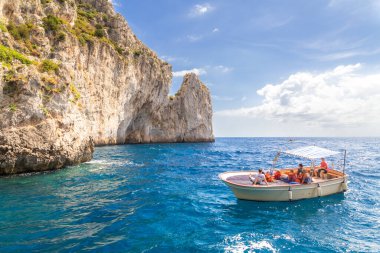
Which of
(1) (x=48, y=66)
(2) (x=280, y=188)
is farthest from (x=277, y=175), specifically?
(1) (x=48, y=66)

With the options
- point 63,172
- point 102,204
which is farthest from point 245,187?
point 63,172

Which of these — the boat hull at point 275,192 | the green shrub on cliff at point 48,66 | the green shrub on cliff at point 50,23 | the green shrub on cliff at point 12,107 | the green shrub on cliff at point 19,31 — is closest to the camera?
the boat hull at point 275,192

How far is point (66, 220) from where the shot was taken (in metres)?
10.8

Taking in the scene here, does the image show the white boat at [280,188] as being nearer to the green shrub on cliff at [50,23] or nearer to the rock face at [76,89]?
the rock face at [76,89]

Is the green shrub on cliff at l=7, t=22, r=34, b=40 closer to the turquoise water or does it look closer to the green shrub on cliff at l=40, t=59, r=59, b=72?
the green shrub on cliff at l=40, t=59, r=59, b=72

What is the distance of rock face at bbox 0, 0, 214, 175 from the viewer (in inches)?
751

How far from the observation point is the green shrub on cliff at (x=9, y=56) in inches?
773

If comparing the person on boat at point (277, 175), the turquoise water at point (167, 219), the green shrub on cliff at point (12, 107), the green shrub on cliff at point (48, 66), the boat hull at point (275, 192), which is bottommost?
the turquoise water at point (167, 219)

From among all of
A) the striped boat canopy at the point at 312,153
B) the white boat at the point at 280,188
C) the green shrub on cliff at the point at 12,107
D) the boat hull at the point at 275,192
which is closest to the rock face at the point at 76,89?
the green shrub on cliff at the point at 12,107

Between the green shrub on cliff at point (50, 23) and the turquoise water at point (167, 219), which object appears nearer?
the turquoise water at point (167, 219)

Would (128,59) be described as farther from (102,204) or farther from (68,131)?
(102,204)

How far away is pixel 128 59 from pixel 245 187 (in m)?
49.3

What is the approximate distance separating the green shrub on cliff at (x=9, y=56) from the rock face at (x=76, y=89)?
0.24ft

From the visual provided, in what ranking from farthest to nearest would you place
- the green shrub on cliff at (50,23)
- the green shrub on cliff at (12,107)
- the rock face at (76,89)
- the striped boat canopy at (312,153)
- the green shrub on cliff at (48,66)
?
the green shrub on cliff at (50,23) → the green shrub on cliff at (48,66) → the rock face at (76,89) → the green shrub on cliff at (12,107) → the striped boat canopy at (312,153)
